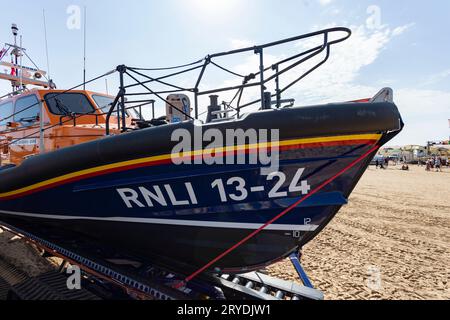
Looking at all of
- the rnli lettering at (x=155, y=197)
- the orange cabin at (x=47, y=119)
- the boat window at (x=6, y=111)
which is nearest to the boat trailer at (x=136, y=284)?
the rnli lettering at (x=155, y=197)

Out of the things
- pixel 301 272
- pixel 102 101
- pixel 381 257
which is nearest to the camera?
pixel 301 272

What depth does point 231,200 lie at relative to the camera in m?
2.26

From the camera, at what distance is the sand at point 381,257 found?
3.21 metres

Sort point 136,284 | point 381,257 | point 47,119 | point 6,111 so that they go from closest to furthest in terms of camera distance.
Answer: point 136,284 < point 47,119 < point 381,257 < point 6,111

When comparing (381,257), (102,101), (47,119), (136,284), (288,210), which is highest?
(102,101)

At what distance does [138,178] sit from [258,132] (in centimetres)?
104

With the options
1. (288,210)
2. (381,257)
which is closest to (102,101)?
(288,210)

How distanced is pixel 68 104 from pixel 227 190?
327cm

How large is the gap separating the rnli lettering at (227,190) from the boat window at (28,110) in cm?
289

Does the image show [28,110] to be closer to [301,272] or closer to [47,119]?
[47,119]

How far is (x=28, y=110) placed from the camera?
438 centimetres

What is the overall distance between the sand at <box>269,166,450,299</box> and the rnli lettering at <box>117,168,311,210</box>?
1.61 m
